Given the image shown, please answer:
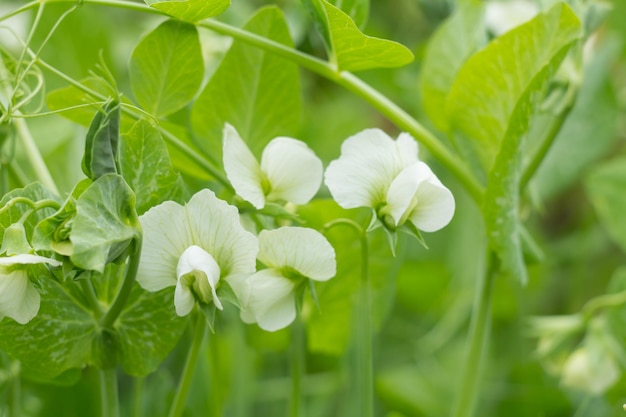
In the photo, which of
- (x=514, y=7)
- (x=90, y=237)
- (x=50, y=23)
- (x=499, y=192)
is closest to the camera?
(x=90, y=237)

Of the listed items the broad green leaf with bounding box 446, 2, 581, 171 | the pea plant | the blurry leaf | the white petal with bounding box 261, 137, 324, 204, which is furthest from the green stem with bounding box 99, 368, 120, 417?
the blurry leaf

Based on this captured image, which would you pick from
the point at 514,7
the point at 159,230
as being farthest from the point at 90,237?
the point at 514,7

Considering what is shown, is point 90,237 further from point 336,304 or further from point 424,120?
point 424,120

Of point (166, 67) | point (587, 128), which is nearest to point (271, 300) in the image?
point (166, 67)

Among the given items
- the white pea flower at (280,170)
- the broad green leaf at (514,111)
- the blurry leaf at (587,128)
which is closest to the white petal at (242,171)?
the white pea flower at (280,170)

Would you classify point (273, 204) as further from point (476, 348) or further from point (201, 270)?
point (476, 348)

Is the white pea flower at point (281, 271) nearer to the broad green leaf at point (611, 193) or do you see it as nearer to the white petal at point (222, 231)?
the white petal at point (222, 231)

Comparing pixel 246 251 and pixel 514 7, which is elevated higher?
pixel 514 7
